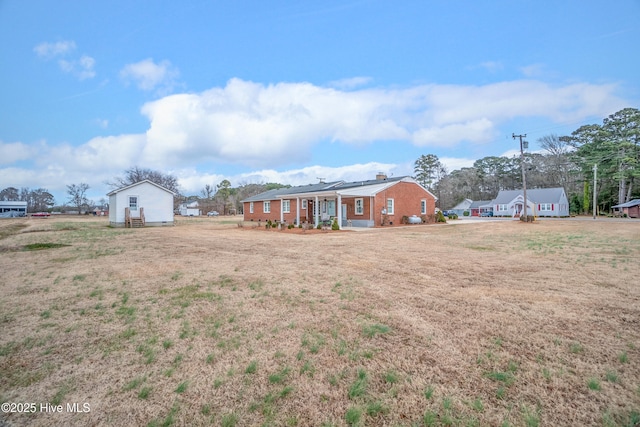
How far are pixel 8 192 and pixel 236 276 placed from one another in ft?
361

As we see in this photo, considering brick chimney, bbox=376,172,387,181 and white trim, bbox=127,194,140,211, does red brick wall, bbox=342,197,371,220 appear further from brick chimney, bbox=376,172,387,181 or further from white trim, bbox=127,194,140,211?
white trim, bbox=127,194,140,211

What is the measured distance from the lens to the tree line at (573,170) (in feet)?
139

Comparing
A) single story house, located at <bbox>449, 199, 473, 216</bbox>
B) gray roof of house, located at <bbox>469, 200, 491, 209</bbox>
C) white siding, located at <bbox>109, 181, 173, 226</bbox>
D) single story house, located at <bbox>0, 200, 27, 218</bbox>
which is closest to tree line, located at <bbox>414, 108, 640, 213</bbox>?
single story house, located at <bbox>449, 199, 473, 216</bbox>

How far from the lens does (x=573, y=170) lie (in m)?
48.2

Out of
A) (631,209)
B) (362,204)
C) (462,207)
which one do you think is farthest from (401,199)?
(462,207)

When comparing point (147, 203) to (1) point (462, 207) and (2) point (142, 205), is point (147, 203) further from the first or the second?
(1) point (462, 207)

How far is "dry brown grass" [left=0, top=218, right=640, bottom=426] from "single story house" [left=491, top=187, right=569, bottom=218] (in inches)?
1871

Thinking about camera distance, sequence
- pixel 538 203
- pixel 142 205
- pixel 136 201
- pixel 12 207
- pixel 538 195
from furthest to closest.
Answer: pixel 12 207
pixel 538 195
pixel 538 203
pixel 142 205
pixel 136 201

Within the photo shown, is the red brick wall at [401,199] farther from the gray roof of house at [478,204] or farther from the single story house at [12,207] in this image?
the single story house at [12,207]

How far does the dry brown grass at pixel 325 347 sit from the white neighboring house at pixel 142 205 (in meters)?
21.1

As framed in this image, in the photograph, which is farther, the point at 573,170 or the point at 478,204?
the point at 478,204

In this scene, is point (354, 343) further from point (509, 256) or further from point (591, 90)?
point (591, 90)

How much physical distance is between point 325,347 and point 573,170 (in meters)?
61.5

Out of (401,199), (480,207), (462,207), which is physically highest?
(401,199)
